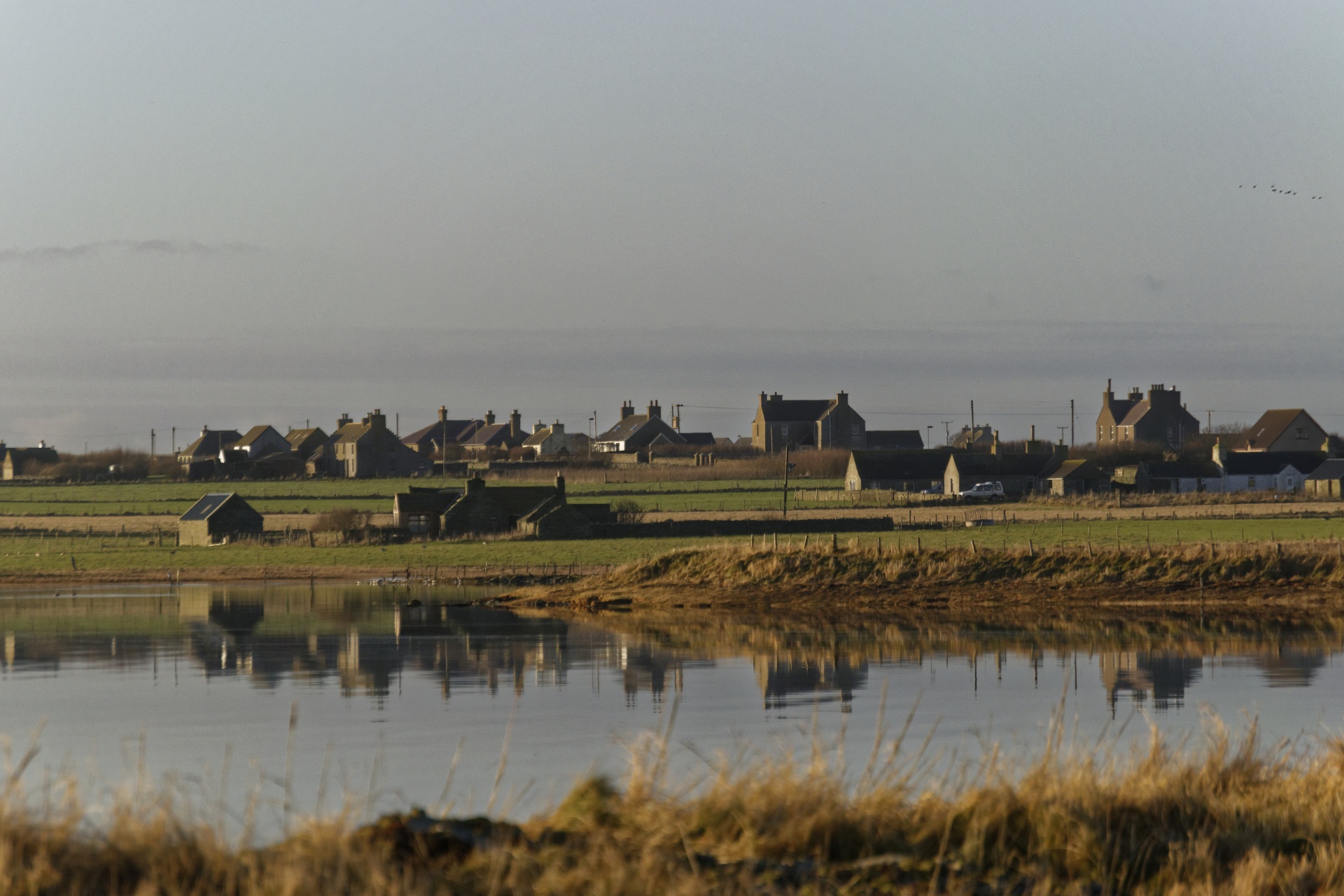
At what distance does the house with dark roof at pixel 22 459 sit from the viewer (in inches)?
6223

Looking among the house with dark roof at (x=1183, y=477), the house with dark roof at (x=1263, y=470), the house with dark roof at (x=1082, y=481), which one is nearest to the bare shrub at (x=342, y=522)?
the house with dark roof at (x=1082, y=481)

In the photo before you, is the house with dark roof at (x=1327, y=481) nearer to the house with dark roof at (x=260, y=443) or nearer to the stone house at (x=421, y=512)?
the stone house at (x=421, y=512)

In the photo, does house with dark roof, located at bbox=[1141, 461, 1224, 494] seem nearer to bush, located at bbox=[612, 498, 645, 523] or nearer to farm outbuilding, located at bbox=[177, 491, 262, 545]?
bush, located at bbox=[612, 498, 645, 523]

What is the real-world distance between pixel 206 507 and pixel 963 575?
45.7 metres

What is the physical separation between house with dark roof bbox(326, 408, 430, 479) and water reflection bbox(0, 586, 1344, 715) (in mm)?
106121

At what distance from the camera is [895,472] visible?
114m

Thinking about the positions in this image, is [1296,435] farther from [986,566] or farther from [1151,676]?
[1151,676]

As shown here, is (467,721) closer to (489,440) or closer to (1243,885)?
(1243,885)

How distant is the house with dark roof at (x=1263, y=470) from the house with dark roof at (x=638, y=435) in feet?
233

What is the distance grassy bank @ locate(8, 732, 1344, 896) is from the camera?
27.3 ft

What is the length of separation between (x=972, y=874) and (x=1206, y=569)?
36154 millimetres

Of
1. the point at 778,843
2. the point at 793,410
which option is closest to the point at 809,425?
the point at 793,410

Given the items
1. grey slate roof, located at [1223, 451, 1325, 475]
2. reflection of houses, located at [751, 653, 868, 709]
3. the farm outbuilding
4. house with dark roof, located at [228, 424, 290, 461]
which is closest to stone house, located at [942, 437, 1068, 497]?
grey slate roof, located at [1223, 451, 1325, 475]

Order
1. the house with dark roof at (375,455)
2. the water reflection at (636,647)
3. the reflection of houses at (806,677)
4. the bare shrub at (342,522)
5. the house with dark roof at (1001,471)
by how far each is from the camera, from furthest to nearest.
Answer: the house with dark roof at (375,455) < the house with dark roof at (1001,471) < the bare shrub at (342,522) < the water reflection at (636,647) < the reflection of houses at (806,677)
